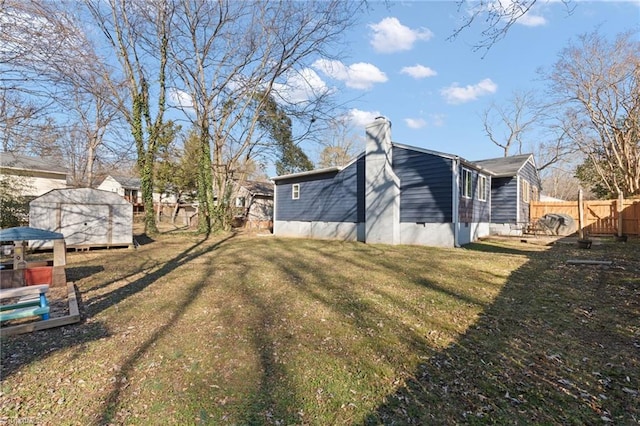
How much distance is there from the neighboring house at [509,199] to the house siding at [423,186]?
22.3ft

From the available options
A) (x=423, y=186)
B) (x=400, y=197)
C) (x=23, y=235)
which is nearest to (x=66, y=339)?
(x=23, y=235)

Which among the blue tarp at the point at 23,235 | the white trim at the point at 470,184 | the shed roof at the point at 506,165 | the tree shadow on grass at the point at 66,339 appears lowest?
the tree shadow on grass at the point at 66,339

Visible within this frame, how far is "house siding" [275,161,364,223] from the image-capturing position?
50.9 feet

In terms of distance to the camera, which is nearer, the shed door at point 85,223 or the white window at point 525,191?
the shed door at point 85,223

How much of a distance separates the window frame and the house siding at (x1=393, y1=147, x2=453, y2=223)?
1.39m

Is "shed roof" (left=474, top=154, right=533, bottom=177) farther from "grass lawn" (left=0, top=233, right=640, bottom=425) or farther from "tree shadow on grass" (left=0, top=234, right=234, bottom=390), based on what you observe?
"tree shadow on grass" (left=0, top=234, right=234, bottom=390)

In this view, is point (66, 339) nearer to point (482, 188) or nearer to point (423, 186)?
point (423, 186)

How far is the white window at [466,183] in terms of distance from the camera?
44.5 ft

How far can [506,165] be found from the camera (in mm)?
19062

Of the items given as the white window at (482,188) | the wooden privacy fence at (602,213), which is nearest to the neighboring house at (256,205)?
the white window at (482,188)

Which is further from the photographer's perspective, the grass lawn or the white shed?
the white shed

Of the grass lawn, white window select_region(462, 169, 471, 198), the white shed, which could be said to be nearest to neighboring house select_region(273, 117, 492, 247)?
white window select_region(462, 169, 471, 198)

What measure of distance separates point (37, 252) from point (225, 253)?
23.9ft

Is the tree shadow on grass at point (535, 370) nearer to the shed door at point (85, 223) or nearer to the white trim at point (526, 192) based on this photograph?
the shed door at point (85, 223)
